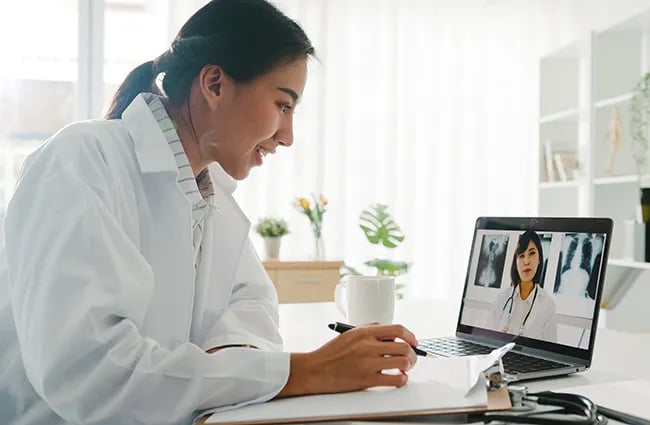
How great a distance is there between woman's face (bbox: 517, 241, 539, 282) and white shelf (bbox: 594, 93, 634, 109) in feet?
6.74

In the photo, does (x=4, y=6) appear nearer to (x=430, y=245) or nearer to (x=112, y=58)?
(x=112, y=58)

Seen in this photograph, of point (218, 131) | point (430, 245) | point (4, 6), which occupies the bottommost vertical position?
point (430, 245)

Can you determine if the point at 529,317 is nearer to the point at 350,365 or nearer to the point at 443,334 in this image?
the point at 443,334

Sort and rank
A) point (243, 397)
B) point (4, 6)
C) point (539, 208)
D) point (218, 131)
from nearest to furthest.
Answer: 1. point (243, 397)
2. point (218, 131)
3. point (4, 6)
4. point (539, 208)

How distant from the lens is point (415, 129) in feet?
13.8

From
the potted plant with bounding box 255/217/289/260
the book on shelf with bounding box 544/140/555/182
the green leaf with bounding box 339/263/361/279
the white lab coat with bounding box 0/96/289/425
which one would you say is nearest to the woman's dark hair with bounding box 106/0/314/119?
the white lab coat with bounding box 0/96/289/425

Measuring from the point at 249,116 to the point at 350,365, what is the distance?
424 mm

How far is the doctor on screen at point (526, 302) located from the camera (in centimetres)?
104

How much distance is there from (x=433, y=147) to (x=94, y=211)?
141 inches

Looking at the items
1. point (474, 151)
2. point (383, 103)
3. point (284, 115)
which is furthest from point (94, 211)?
point (474, 151)

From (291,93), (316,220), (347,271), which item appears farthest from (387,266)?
(291,93)

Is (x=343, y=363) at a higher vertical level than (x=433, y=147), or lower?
lower

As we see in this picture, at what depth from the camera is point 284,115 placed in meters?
1.08

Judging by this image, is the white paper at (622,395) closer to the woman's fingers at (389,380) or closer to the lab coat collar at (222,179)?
the woman's fingers at (389,380)
